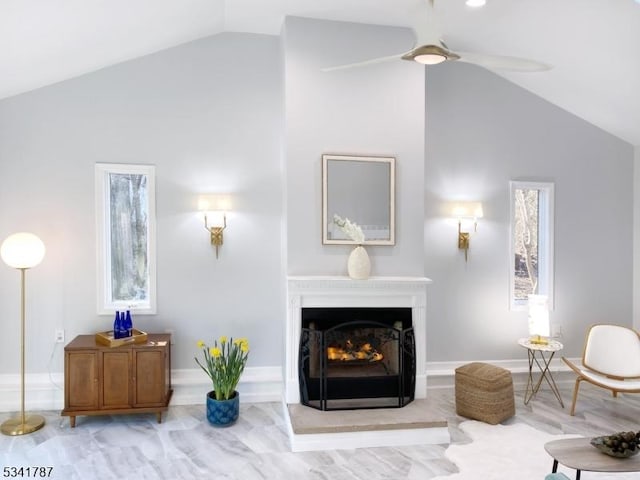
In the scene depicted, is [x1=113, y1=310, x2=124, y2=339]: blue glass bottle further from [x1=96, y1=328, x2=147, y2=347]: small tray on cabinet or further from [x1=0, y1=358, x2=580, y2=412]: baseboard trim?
[x1=0, y1=358, x2=580, y2=412]: baseboard trim

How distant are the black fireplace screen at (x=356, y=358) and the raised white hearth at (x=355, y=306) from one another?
64mm

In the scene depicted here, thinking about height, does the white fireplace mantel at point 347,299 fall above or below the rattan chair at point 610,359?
above

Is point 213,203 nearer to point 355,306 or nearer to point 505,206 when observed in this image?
point 355,306

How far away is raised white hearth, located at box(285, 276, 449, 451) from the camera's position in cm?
327

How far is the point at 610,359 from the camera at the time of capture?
400cm

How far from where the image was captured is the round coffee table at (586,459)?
2.26m

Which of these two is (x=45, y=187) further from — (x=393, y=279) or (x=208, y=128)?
(x=393, y=279)

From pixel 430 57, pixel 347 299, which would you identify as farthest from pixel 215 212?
pixel 430 57

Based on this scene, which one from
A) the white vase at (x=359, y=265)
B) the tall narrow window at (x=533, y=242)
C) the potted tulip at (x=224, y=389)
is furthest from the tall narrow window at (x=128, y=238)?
the tall narrow window at (x=533, y=242)

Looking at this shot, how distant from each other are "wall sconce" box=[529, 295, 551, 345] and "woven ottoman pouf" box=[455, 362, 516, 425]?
0.66m

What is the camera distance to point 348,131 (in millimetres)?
3811

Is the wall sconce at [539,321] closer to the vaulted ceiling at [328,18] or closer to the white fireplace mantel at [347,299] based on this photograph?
the white fireplace mantel at [347,299]

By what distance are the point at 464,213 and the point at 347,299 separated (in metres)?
1.63

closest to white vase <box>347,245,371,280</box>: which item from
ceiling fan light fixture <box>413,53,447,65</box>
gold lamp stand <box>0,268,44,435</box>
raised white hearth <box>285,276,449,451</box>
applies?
raised white hearth <box>285,276,449,451</box>
